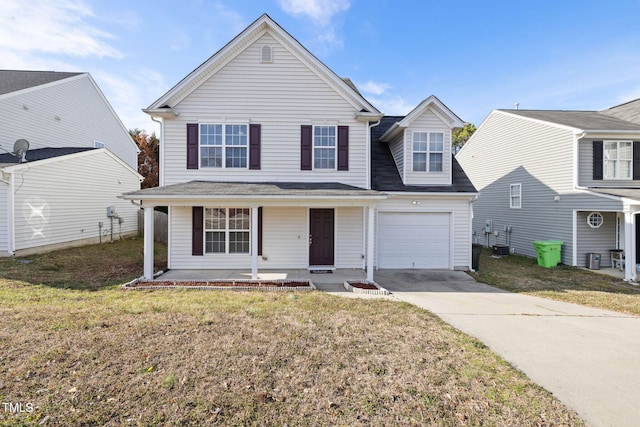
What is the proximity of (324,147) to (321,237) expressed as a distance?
124 inches

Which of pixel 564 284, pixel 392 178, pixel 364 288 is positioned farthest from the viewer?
pixel 392 178

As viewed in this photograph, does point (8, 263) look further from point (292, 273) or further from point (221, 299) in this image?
point (292, 273)

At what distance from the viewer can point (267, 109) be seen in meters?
9.76

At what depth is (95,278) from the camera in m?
8.30

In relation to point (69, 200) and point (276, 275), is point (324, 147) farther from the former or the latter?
point (69, 200)

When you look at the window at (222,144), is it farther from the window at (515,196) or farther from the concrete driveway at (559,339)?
the window at (515,196)

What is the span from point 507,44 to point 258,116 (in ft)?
39.6

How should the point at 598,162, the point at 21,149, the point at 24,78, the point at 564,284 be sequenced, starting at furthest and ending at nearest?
the point at 24,78 < the point at 598,162 < the point at 21,149 < the point at 564,284

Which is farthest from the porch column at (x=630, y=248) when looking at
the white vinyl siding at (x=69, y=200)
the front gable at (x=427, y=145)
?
the white vinyl siding at (x=69, y=200)

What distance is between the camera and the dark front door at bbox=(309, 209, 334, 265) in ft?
32.4

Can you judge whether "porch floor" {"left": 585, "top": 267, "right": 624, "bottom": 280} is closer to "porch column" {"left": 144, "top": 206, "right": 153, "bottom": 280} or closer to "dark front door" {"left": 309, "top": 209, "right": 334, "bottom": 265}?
"dark front door" {"left": 309, "top": 209, "right": 334, "bottom": 265}

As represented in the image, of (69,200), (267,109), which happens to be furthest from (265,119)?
(69,200)

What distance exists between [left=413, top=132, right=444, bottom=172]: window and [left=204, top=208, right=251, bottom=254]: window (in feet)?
Result: 21.0

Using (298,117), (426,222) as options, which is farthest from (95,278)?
(426,222)
